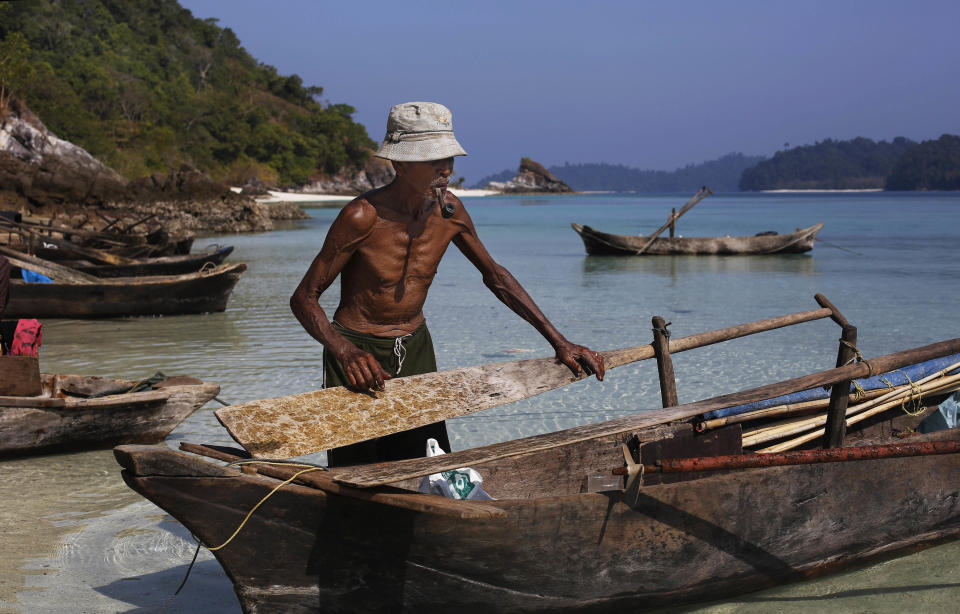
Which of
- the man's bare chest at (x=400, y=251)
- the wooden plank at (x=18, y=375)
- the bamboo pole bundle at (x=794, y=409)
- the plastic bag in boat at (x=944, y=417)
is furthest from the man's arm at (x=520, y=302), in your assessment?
the wooden plank at (x=18, y=375)

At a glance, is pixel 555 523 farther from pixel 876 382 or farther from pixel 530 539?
pixel 876 382

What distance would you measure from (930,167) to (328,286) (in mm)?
178567

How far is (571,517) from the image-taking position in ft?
9.15

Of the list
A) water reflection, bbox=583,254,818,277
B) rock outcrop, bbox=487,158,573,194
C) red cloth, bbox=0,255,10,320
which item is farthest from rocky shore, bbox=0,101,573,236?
rock outcrop, bbox=487,158,573,194

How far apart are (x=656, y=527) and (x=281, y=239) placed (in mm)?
28695

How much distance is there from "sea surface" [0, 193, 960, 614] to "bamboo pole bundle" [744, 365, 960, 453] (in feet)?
2.29

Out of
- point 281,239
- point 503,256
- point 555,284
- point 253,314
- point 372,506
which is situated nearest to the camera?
point 372,506

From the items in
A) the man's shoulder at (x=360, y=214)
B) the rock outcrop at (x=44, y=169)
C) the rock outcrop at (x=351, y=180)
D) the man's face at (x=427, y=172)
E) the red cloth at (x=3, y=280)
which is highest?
the rock outcrop at (x=351, y=180)

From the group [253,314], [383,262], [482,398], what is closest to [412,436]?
[482,398]

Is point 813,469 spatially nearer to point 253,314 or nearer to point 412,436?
point 412,436

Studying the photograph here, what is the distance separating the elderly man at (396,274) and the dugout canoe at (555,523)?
0.43m

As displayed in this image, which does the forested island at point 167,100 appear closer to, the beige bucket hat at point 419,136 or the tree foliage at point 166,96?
the tree foliage at point 166,96

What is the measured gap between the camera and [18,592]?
11.7 ft

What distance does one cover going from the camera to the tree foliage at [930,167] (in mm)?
154000
